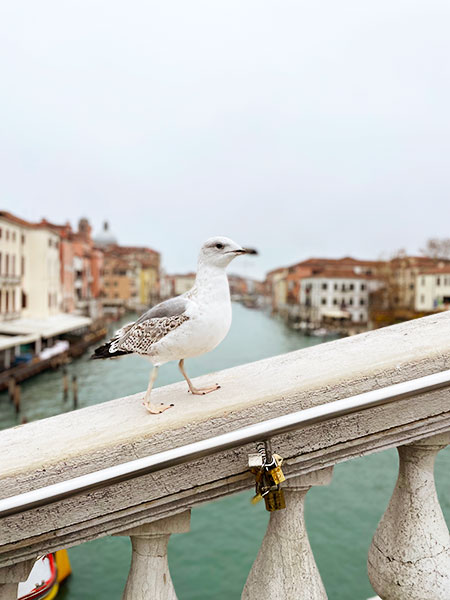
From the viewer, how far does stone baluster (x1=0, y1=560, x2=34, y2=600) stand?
101 cm

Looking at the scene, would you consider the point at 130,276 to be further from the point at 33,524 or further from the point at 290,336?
the point at 33,524

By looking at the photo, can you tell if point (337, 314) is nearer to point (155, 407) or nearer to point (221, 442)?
point (155, 407)

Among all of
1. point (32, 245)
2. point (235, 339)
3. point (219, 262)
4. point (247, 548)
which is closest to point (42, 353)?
point (32, 245)

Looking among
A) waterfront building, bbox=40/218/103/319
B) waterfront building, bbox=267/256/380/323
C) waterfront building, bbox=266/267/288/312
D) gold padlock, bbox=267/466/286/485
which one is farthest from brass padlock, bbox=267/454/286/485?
waterfront building, bbox=266/267/288/312

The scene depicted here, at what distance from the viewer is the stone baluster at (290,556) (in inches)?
43.4

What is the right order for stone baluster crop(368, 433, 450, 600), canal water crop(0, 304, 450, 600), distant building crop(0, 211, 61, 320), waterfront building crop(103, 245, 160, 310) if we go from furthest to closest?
waterfront building crop(103, 245, 160, 310) < distant building crop(0, 211, 61, 320) < canal water crop(0, 304, 450, 600) < stone baluster crop(368, 433, 450, 600)

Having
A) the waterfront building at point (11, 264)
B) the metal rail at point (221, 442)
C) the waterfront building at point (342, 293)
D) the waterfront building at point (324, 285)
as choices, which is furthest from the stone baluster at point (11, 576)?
the waterfront building at point (342, 293)

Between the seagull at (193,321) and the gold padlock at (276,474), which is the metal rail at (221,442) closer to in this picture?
the gold padlock at (276,474)

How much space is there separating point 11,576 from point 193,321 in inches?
26.2

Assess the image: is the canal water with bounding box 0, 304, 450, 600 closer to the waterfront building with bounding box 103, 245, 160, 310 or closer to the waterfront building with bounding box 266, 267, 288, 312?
the waterfront building with bounding box 103, 245, 160, 310

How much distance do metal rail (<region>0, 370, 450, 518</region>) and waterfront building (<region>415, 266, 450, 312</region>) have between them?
151 feet

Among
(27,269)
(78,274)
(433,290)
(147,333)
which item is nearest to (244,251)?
(147,333)

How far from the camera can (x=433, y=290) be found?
45.1 m

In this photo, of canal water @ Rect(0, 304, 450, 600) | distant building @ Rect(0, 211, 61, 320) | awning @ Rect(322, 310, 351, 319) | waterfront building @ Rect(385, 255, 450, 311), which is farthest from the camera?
awning @ Rect(322, 310, 351, 319)
